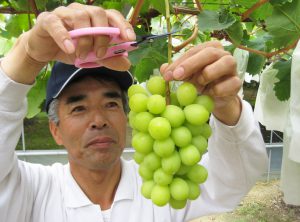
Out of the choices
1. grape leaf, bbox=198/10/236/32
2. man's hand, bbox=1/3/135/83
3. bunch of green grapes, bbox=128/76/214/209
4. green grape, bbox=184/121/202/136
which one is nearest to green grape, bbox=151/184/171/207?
bunch of green grapes, bbox=128/76/214/209

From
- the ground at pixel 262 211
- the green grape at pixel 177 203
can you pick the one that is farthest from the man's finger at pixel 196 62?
the ground at pixel 262 211

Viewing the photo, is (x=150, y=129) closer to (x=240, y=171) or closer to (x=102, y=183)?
(x=240, y=171)

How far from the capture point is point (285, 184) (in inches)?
38.0

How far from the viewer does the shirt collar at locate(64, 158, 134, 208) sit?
1209 millimetres

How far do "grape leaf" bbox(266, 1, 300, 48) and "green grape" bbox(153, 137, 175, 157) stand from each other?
0.39 m

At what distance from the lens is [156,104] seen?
638 millimetres

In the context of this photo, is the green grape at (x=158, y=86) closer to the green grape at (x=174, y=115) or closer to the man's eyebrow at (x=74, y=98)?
the green grape at (x=174, y=115)

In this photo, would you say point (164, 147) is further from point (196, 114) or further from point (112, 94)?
point (112, 94)

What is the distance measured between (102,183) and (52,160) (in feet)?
12.4

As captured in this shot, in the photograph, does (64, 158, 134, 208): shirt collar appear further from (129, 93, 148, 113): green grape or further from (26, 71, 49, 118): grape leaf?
(129, 93, 148, 113): green grape

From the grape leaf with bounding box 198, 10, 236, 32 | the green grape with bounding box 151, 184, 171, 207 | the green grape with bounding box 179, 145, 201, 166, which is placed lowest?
the green grape with bounding box 151, 184, 171, 207

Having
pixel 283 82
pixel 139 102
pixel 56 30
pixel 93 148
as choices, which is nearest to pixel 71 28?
pixel 56 30

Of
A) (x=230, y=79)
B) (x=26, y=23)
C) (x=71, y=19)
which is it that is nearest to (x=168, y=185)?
(x=230, y=79)

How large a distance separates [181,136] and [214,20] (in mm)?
328
